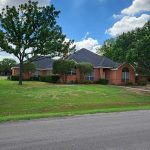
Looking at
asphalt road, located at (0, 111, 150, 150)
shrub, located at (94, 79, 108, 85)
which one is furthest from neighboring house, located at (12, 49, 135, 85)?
asphalt road, located at (0, 111, 150, 150)

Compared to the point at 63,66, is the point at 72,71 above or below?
below

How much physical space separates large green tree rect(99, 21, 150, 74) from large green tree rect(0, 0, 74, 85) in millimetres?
12982

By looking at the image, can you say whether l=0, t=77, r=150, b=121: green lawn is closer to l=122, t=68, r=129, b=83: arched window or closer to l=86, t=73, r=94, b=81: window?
l=86, t=73, r=94, b=81: window

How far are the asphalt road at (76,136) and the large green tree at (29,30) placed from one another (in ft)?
107

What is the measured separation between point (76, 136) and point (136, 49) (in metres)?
43.8

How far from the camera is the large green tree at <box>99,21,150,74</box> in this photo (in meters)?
52.4

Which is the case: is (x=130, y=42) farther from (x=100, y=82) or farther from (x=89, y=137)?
(x=89, y=137)

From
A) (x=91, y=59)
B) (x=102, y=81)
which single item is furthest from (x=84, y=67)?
(x=91, y=59)

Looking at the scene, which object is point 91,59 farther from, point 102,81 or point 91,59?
point 102,81

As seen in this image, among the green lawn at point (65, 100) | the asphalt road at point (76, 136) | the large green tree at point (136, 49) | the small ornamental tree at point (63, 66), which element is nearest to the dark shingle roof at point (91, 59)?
the large green tree at point (136, 49)

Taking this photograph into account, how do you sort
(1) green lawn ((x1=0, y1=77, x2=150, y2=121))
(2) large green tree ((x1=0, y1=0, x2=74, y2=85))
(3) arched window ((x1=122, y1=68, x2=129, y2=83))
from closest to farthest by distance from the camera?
1. (1) green lawn ((x1=0, y1=77, x2=150, y2=121))
2. (2) large green tree ((x1=0, y1=0, x2=74, y2=85))
3. (3) arched window ((x1=122, y1=68, x2=129, y2=83))

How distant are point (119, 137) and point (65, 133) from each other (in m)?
1.76

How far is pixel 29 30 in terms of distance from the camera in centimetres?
4516

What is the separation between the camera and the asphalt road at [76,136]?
9234 mm
